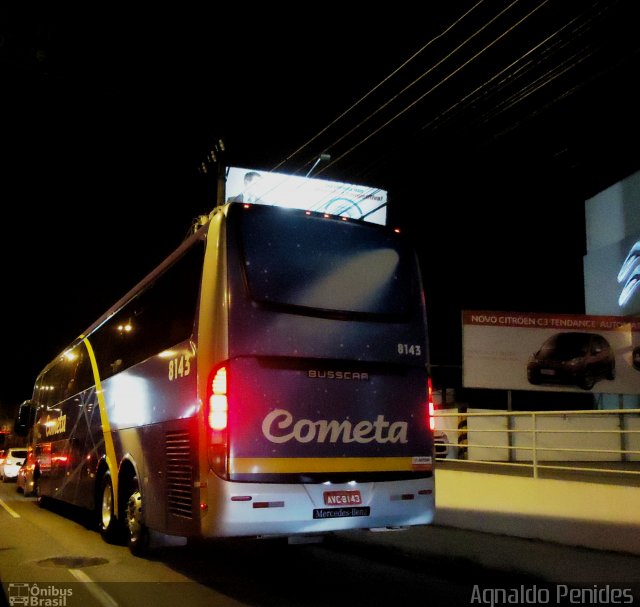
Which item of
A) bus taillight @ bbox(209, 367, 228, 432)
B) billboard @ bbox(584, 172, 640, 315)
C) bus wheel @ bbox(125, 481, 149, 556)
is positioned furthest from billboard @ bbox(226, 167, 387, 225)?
bus taillight @ bbox(209, 367, 228, 432)

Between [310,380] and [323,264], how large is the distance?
1.26m

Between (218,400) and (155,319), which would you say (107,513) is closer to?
(155,319)

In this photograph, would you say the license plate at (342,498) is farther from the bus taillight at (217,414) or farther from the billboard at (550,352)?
the billboard at (550,352)

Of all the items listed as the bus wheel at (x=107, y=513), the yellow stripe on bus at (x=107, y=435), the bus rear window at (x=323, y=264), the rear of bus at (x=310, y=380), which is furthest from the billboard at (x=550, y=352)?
the rear of bus at (x=310, y=380)

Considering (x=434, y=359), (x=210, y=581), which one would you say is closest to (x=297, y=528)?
(x=210, y=581)

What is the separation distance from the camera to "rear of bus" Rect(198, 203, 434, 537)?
6.54 metres

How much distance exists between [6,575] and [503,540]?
20.2 ft

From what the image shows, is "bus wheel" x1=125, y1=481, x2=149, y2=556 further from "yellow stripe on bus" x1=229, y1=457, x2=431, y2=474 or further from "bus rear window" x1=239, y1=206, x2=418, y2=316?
"bus rear window" x1=239, y1=206, x2=418, y2=316

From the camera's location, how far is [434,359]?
5603 cm

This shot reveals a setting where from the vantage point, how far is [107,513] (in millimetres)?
9891

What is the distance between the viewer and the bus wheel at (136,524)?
8.17 metres

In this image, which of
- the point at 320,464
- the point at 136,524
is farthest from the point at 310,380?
the point at 136,524

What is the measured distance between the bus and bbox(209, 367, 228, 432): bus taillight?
11 mm

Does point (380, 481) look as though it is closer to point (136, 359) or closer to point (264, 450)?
point (264, 450)
